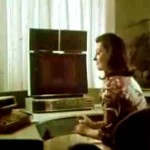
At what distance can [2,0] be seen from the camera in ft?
10.6

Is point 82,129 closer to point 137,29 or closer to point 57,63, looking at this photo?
point 57,63

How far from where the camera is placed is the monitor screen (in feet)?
9.58

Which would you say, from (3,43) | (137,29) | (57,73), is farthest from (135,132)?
(137,29)

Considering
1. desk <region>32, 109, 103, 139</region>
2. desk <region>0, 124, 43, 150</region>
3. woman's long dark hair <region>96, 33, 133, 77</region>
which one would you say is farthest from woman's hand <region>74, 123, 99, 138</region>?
desk <region>0, 124, 43, 150</region>

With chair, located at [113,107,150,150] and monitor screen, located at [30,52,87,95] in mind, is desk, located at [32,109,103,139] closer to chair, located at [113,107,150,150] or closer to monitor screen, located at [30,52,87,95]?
monitor screen, located at [30,52,87,95]

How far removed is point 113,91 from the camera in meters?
2.23

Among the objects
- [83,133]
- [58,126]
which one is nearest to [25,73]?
[58,126]

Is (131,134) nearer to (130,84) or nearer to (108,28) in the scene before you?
(130,84)

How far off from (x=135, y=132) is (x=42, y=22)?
2003 mm

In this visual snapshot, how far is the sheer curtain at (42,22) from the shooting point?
3279 millimetres

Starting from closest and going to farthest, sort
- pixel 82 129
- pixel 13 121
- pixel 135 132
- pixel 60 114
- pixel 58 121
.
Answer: pixel 135 132
pixel 13 121
pixel 82 129
pixel 58 121
pixel 60 114

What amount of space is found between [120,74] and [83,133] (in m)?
0.43

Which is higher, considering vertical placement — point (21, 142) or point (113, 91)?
point (113, 91)

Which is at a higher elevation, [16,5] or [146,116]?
[16,5]
